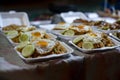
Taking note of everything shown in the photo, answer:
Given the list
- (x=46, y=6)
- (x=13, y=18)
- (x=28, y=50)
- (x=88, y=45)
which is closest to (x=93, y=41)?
(x=88, y=45)

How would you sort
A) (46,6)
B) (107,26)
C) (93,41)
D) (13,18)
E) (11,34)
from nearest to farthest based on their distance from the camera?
(93,41) < (11,34) < (107,26) < (13,18) < (46,6)

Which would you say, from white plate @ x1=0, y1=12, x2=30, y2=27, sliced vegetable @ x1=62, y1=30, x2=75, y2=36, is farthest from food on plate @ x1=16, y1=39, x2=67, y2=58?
white plate @ x1=0, y1=12, x2=30, y2=27

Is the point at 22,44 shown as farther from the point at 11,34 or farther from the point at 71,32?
the point at 71,32

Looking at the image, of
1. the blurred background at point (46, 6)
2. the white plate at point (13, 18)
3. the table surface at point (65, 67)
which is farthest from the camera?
the blurred background at point (46, 6)

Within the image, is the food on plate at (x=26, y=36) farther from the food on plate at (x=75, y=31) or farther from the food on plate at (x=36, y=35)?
the food on plate at (x=75, y=31)

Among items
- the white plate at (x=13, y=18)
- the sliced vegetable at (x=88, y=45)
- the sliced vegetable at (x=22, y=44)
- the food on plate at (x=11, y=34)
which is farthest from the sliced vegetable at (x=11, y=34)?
the white plate at (x=13, y=18)

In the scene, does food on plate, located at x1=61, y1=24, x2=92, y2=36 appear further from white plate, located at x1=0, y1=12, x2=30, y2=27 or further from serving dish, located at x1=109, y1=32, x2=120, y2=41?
white plate, located at x1=0, y1=12, x2=30, y2=27

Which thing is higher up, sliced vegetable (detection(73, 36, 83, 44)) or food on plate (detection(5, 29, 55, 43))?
food on plate (detection(5, 29, 55, 43))
